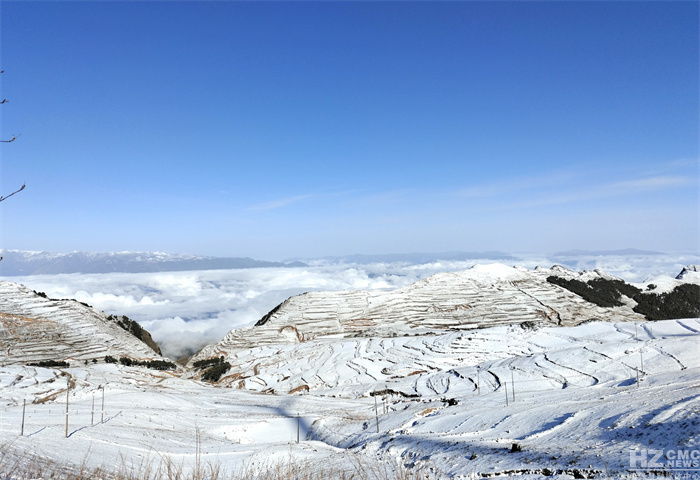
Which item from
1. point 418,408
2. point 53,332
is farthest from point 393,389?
point 53,332

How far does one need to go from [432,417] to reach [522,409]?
3.32 metres

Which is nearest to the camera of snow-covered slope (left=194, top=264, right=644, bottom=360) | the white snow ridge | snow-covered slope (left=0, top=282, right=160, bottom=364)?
the white snow ridge

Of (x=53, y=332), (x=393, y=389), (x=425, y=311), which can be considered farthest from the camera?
(x=425, y=311)

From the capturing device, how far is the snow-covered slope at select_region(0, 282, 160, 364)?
37.9 metres

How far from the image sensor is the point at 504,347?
33.9 metres

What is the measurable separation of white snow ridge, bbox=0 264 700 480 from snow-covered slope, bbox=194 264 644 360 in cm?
25

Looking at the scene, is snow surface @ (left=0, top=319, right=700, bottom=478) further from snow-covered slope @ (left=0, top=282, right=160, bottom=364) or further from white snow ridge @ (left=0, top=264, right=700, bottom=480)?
snow-covered slope @ (left=0, top=282, right=160, bottom=364)

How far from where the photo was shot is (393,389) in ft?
86.8

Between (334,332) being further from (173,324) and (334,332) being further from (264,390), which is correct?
(173,324)

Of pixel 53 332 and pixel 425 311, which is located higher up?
pixel 425 311

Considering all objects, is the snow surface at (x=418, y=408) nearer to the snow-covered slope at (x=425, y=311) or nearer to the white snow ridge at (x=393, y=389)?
the white snow ridge at (x=393, y=389)

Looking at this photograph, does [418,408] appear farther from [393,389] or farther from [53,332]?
[53,332]

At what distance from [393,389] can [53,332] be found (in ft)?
120

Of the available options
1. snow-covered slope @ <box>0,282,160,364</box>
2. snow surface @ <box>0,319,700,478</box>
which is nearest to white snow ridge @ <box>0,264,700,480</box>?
snow surface @ <box>0,319,700,478</box>
